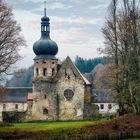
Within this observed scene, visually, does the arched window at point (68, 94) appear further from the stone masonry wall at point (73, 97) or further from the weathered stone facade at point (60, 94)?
the stone masonry wall at point (73, 97)

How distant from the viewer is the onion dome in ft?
288

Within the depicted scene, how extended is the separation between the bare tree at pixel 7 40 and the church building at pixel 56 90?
109ft

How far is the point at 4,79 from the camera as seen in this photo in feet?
179

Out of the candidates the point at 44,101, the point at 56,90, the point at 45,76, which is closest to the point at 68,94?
the point at 56,90

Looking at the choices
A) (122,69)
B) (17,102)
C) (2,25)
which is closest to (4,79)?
(2,25)

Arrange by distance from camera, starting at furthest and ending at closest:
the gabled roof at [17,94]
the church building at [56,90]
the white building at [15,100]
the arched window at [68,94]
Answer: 1. the gabled roof at [17,94]
2. the white building at [15,100]
3. the arched window at [68,94]
4. the church building at [56,90]

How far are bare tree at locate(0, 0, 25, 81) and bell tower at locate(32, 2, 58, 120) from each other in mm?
33492

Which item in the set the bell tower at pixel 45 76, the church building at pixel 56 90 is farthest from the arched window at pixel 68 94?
the bell tower at pixel 45 76

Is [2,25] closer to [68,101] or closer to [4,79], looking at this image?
[4,79]

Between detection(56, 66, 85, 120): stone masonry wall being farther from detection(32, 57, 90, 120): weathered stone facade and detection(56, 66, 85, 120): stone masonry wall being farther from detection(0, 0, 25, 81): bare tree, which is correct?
detection(0, 0, 25, 81): bare tree

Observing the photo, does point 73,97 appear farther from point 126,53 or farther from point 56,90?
point 126,53

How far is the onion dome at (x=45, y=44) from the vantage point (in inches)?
3457

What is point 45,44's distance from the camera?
3452 inches

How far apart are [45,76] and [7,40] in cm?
3489
